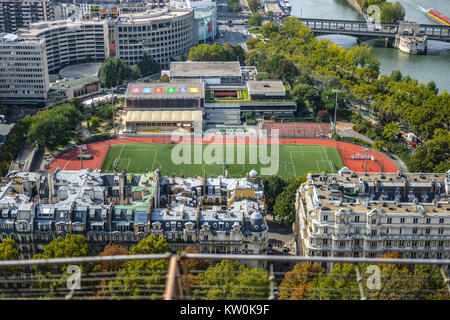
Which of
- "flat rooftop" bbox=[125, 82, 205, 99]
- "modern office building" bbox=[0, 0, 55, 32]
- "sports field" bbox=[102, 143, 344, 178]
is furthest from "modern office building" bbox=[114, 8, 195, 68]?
"sports field" bbox=[102, 143, 344, 178]

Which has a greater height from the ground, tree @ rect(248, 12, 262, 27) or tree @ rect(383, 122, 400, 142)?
tree @ rect(248, 12, 262, 27)

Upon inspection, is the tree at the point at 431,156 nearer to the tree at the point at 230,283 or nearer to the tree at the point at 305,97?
the tree at the point at 305,97

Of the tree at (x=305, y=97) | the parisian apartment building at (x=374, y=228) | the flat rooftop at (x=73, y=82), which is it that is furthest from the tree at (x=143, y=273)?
the flat rooftop at (x=73, y=82)

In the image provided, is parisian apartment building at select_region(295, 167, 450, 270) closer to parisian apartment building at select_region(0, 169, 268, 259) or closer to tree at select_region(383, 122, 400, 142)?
parisian apartment building at select_region(0, 169, 268, 259)

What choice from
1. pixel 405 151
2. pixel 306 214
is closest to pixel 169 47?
pixel 405 151

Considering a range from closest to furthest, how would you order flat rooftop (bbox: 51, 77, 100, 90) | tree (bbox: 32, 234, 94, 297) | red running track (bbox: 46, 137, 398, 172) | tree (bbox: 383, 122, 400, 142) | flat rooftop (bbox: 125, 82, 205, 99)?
tree (bbox: 32, 234, 94, 297), red running track (bbox: 46, 137, 398, 172), tree (bbox: 383, 122, 400, 142), flat rooftop (bbox: 125, 82, 205, 99), flat rooftop (bbox: 51, 77, 100, 90)

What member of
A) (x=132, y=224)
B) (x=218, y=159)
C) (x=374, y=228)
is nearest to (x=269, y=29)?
(x=218, y=159)
